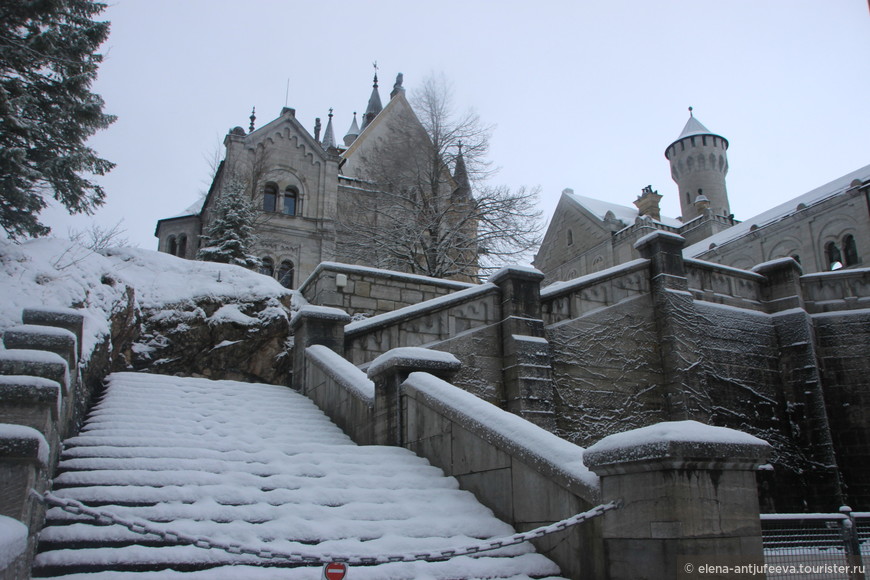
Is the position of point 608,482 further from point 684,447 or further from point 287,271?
point 287,271

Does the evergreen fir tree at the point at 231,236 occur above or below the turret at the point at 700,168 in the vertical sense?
below

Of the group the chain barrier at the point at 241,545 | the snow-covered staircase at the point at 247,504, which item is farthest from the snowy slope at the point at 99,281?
the chain barrier at the point at 241,545

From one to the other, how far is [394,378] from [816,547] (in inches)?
177

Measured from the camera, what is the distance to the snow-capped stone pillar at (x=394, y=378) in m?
7.66

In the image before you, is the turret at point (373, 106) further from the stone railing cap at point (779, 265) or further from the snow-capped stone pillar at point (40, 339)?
the snow-capped stone pillar at point (40, 339)

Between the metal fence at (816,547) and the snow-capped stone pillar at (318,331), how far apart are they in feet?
22.6

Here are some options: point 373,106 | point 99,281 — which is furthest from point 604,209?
point 99,281

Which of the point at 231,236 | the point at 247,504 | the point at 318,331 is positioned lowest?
the point at 247,504

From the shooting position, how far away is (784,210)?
38969mm

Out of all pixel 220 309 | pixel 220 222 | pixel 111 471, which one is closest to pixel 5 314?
pixel 111 471

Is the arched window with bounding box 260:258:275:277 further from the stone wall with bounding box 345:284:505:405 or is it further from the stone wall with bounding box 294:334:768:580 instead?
the stone wall with bounding box 294:334:768:580

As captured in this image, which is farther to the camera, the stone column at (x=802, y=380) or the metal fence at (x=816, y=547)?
the stone column at (x=802, y=380)

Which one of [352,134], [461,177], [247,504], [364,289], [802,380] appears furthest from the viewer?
[352,134]

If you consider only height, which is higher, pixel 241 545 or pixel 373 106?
pixel 373 106
